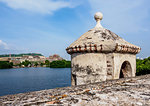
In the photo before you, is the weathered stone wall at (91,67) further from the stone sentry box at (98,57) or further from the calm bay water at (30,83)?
the calm bay water at (30,83)

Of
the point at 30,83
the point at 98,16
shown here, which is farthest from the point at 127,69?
the point at 30,83

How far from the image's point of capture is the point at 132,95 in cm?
151

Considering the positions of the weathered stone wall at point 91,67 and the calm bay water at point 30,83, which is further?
the calm bay water at point 30,83

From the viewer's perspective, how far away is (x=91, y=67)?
3.53 metres

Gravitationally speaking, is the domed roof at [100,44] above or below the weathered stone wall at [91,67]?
above

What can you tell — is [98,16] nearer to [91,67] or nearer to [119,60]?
[119,60]

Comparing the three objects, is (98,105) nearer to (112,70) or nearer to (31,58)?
(112,70)

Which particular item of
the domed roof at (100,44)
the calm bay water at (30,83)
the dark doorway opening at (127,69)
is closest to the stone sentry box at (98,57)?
the domed roof at (100,44)

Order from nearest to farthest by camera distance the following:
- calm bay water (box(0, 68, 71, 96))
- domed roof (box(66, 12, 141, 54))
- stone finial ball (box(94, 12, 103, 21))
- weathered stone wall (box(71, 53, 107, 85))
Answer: domed roof (box(66, 12, 141, 54))
weathered stone wall (box(71, 53, 107, 85))
stone finial ball (box(94, 12, 103, 21))
calm bay water (box(0, 68, 71, 96))

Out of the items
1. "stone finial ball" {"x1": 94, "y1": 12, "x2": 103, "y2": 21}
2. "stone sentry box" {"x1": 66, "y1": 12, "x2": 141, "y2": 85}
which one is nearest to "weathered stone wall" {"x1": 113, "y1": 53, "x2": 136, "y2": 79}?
"stone sentry box" {"x1": 66, "y1": 12, "x2": 141, "y2": 85}

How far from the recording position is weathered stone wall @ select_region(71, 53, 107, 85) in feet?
11.4

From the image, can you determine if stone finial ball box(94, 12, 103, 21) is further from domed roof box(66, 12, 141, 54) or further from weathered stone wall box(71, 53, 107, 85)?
weathered stone wall box(71, 53, 107, 85)

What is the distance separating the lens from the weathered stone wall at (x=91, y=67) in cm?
348

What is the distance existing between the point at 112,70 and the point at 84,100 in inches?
87.0
